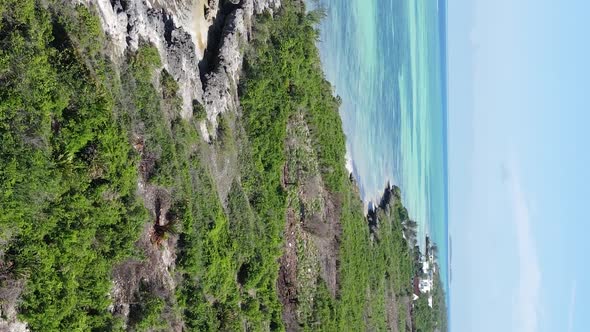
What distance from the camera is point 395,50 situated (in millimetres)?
67250

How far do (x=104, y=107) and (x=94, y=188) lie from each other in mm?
→ 2602

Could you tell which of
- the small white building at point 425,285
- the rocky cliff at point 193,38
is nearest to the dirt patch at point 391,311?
the small white building at point 425,285

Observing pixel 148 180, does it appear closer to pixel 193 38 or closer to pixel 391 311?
pixel 193 38

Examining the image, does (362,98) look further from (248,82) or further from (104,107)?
(104,107)

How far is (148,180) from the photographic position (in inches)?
774

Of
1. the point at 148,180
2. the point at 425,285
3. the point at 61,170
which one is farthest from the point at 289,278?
the point at 425,285

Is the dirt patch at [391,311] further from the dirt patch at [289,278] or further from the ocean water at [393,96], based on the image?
the dirt patch at [289,278]

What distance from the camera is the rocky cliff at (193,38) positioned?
65.2 ft

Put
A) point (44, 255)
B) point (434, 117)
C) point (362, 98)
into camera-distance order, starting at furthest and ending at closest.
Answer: point (434, 117)
point (362, 98)
point (44, 255)

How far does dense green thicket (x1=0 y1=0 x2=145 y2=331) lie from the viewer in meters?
14.3

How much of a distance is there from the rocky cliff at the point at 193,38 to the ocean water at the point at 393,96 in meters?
15.6

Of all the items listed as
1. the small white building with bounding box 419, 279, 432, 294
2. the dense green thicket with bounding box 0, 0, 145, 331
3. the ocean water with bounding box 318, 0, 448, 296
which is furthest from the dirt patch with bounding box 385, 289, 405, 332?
the dense green thicket with bounding box 0, 0, 145, 331

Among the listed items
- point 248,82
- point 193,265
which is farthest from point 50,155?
point 248,82

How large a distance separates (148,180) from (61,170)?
14.5 ft
